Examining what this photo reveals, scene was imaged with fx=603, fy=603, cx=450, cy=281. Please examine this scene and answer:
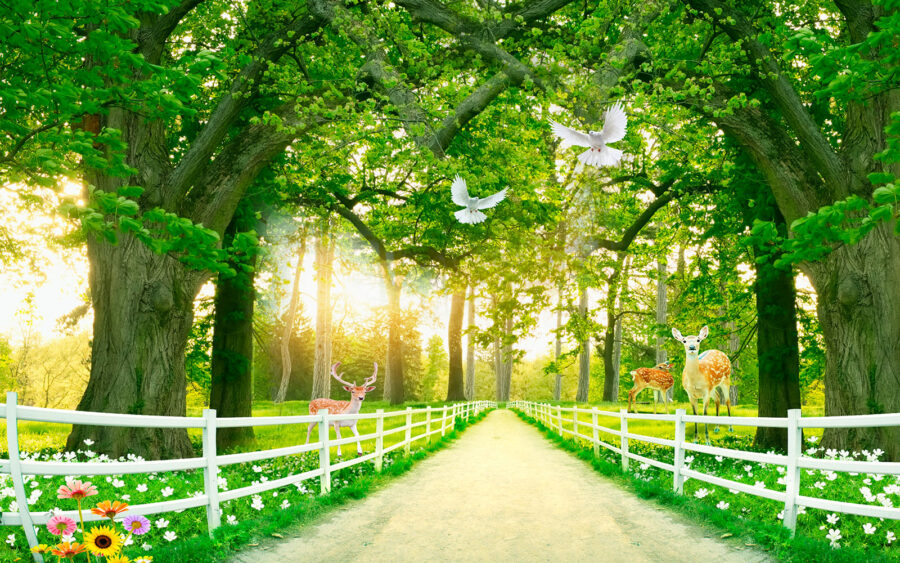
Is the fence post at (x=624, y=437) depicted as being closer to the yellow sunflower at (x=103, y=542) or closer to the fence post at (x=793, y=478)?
the fence post at (x=793, y=478)

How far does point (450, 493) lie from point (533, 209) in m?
7.86

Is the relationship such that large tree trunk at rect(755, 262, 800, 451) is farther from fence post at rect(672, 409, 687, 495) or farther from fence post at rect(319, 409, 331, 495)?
fence post at rect(319, 409, 331, 495)

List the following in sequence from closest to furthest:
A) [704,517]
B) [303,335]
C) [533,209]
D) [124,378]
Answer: [704,517], [124,378], [533,209], [303,335]

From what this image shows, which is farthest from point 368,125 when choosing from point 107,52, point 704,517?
point 704,517

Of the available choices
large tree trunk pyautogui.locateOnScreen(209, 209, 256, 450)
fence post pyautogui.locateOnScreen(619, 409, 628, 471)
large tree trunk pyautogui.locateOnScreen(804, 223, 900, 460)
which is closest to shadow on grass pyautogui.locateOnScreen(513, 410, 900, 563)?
fence post pyautogui.locateOnScreen(619, 409, 628, 471)

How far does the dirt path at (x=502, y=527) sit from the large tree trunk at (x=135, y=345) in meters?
4.33

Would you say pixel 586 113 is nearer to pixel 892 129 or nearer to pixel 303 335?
pixel 892 129

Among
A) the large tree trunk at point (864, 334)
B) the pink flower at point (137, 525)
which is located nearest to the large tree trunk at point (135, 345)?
the pink flower at point (137, 525)

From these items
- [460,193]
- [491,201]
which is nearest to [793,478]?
[491,201]

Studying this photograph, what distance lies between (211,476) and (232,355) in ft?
28.7

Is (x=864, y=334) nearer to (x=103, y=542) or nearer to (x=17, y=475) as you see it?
(x=103, y=542)

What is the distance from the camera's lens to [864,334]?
9.42 m

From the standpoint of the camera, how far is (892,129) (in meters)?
5.88

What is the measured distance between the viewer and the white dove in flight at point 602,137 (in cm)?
798
